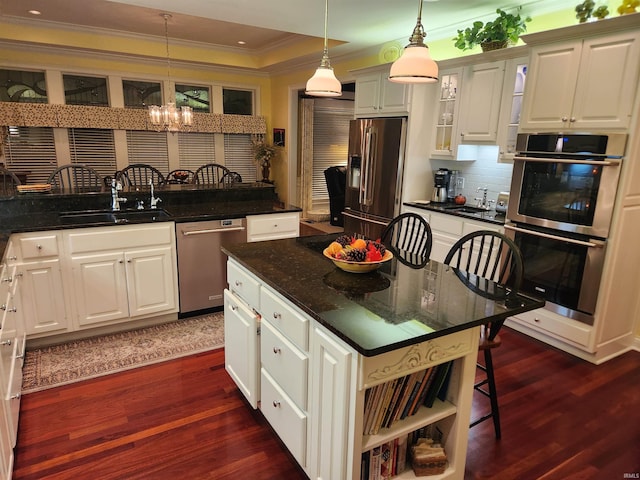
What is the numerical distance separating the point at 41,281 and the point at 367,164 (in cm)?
320

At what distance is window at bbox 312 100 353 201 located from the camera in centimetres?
806

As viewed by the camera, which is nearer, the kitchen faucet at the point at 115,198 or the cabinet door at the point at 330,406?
the cabinet door at the point at 330,406

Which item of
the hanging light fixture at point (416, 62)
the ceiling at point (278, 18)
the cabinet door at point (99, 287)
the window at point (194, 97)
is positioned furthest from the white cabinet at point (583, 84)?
the window at point (194, 97)

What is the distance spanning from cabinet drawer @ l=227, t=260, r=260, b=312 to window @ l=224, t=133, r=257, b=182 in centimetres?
562

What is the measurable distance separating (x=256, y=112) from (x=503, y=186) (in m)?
5.11

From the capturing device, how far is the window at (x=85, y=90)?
615cm

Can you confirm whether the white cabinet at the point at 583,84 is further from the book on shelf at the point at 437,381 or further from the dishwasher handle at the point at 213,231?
the dishwasher handle at the point at 213,231

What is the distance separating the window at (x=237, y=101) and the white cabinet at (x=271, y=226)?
→ 14.8ft

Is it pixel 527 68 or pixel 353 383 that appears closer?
pixel 353 383

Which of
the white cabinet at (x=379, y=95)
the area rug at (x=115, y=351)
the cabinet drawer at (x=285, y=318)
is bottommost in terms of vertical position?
the area rug at (x=115, y=351)

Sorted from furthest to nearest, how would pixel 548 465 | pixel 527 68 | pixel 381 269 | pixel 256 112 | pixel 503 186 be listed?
pixel 256 112, pixel 503 186, pixel 527 68, pixel 381 269, pixel 548 465

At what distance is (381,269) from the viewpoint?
2.11m

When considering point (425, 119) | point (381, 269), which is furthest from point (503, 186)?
point (381, 269)

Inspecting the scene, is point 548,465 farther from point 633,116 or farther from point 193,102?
point 193,102
